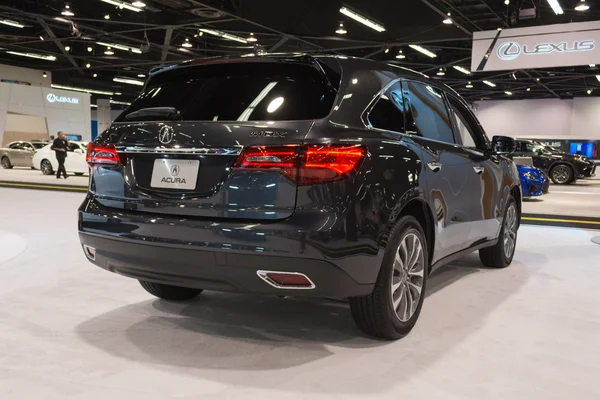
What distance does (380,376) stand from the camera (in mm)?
2545

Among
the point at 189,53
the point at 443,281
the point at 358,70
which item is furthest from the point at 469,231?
the point at 189,53

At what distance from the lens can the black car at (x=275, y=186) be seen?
8.06 feet

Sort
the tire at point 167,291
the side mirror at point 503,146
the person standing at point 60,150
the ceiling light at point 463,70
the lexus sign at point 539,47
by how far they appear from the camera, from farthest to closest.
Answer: the ceiling light at point 463,70 → the person standing at point 60,150 → the lexus sign at point 539,47 → the side mirror at point 503,146 → the tire at point 167,291

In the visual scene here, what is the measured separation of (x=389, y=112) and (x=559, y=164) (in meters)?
18.3

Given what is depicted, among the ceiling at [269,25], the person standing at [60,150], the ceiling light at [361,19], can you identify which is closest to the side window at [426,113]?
the ceiling at [269,25]

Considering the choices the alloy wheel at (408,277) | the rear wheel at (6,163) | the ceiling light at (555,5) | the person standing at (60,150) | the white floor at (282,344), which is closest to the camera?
the white floor at (282,344)

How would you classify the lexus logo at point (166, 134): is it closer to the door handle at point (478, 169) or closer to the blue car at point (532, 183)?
the door handle at point (478, 169)

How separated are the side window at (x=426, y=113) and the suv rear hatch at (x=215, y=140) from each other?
737mm

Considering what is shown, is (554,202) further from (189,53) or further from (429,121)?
(189,53)

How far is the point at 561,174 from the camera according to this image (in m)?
19.3

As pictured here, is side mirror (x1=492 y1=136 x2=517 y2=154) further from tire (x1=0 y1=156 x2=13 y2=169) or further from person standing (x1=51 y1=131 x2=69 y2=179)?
tire (x1=0 y1=156 x2=13 y2=169)

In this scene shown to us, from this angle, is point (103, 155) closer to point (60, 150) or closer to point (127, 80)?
point (60, 150)

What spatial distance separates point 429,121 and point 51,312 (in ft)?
8.57

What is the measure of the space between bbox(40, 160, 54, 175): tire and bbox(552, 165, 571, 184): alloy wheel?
17.2 meters
